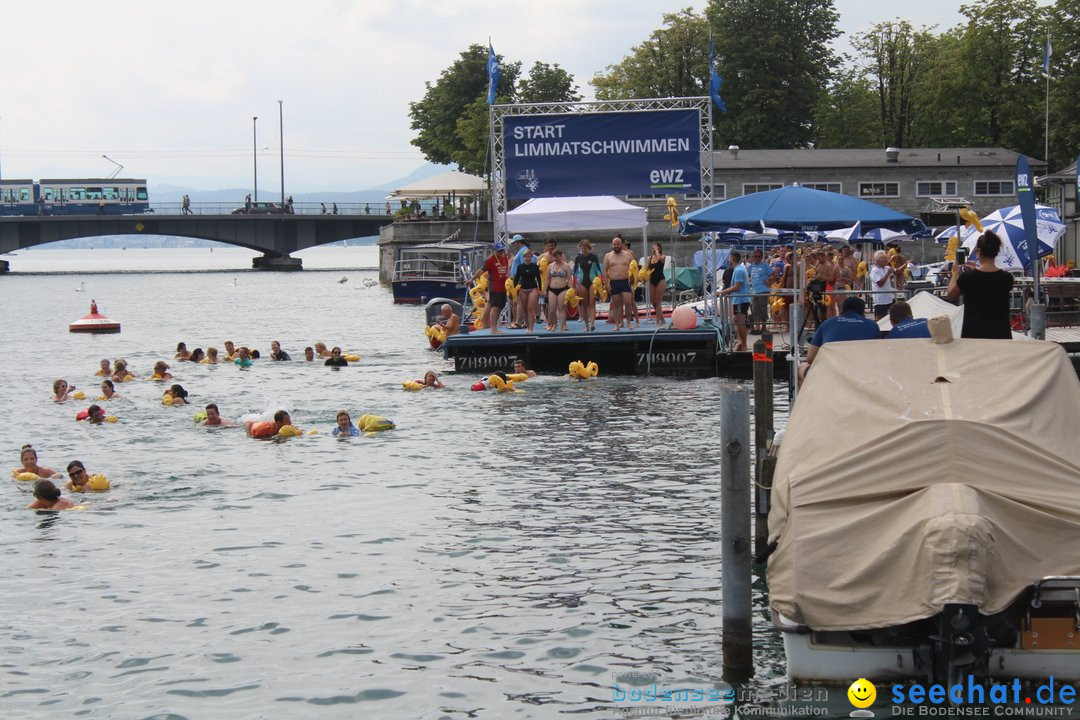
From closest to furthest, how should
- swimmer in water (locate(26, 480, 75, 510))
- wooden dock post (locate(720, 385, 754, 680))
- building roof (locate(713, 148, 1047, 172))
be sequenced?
wooden dock post (locate(720, 385, 754, 680))
swimmer in water (locate(26, 480, 75, 510))
building roof (locate(713, 148, 1047, 172))

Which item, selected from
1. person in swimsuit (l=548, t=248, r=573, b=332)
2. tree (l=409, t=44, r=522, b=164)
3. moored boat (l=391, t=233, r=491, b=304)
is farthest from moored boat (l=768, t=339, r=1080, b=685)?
tree (l=409, t=44, r=522, b=164)

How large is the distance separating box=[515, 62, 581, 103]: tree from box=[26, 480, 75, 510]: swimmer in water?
87.5 meters

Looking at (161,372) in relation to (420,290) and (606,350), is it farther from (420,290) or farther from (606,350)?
(420,290)

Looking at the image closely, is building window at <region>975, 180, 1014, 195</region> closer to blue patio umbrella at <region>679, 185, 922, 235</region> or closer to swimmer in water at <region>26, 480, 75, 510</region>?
blue patio umbrella at <region>679, 185, 922, 235</region>

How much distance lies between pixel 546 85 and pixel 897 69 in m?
29.0

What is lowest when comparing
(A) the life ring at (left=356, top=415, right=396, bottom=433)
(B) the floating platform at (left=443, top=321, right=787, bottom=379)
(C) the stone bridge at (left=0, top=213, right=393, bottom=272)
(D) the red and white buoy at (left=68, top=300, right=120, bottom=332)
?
(A) the life ring at (left=356, top=415, right=396, bottom=433)

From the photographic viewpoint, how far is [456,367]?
28938 millimetres

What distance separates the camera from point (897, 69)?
85188mm

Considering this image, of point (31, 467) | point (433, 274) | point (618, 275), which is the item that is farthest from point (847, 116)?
point (31, 467)

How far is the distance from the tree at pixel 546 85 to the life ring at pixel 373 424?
8176 cm

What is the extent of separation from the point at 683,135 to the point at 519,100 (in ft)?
233

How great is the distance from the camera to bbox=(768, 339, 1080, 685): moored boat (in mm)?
7980

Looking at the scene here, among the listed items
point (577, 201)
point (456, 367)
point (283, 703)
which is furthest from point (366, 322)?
point (283, 703)

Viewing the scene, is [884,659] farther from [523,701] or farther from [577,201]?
[577,201]
